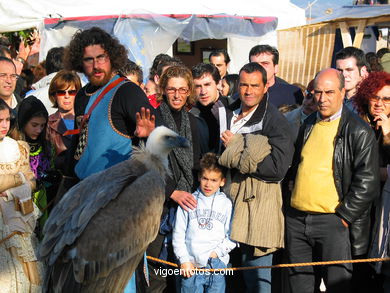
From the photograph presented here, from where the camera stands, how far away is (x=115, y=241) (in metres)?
3.47

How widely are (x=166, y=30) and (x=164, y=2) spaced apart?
4.13 ft

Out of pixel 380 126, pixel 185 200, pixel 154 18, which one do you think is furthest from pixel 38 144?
pixel 154 18

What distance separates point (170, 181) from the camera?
4.48m

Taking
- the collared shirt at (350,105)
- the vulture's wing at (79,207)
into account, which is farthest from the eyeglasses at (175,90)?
the collared shirt at (350,105)

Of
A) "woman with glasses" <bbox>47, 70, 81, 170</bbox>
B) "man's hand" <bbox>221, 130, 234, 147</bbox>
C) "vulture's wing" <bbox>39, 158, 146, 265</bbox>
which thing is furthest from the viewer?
"woman with glasses" <bbox>47, 70, 81, 170</bbox>

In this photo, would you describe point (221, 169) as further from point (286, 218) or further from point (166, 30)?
point (166, 30)

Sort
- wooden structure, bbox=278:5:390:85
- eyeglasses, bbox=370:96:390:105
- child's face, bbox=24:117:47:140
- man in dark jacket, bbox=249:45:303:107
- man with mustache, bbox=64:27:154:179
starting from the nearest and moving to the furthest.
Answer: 1. man with mustache, bbox=64:27:154:179
2. eyeglasses, bbox=370:96:390:105
3. child's face, bbox=24:117:47:140
4. man in dark jacket, bbox=249:45:303:107
5. wooden structure, bbox=278:5:390:85

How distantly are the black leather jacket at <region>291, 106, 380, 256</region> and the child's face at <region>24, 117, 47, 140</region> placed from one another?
2.99 meters

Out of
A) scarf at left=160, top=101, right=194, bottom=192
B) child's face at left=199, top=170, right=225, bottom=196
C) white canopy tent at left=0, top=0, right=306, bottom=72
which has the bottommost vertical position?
child's face at left=199, top=170, right=225, bottom=196

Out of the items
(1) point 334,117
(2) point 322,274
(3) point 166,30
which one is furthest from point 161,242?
(3) point 166,30

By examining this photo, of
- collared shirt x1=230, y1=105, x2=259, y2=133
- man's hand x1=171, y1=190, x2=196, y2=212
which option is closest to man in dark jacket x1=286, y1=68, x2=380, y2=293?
collared shirt x1=230, y1=105, x2=259, y2=133

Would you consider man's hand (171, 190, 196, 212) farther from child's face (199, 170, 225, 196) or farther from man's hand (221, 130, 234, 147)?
man's hand (221, 130, 234, 147)

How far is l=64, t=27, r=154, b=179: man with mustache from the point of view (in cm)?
395

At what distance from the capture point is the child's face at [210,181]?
482 centimetres
